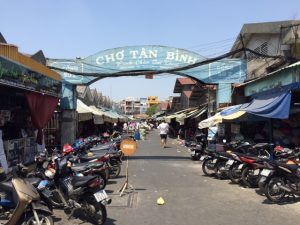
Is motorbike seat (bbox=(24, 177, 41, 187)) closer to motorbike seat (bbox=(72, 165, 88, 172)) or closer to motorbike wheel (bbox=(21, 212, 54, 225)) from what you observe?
motorbike wheel (bbox=(21, 212, 54, 225))

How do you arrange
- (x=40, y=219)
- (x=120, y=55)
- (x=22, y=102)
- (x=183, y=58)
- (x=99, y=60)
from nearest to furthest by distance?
(x=40, y=219), (x=22, y=102), (x=183, y=58), (x=120, y=55), (x=99, y=60)

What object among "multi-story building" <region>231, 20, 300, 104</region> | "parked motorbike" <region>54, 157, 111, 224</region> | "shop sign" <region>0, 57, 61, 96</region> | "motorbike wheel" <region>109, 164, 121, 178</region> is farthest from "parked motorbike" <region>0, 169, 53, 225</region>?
"multi-story building" <region>231, 20, 300, 104</region>

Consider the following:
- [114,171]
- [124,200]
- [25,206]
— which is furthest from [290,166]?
[114,171]

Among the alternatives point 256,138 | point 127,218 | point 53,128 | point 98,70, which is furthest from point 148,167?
point 127,218

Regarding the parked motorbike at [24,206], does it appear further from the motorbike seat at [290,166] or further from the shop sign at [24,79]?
the motorbike seat at [290,166]

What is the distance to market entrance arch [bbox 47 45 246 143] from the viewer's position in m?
19.3

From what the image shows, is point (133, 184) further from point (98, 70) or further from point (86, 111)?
point (86, 111)

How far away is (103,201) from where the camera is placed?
725cm

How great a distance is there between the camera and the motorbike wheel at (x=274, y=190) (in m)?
9.25

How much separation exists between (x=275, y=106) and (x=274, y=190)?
3144 millimetres

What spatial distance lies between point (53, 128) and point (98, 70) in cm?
419

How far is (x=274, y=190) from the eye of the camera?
9.36 meters

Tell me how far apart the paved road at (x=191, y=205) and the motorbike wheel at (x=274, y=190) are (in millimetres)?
225

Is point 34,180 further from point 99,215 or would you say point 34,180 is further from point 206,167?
point 206,167
